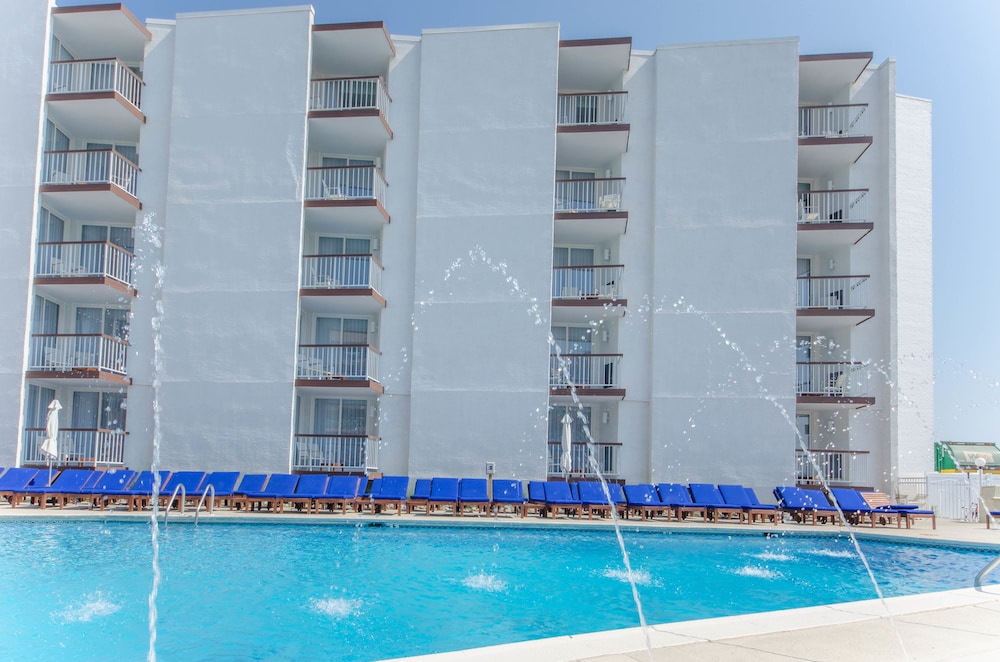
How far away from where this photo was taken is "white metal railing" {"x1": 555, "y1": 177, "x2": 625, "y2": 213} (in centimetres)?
2156

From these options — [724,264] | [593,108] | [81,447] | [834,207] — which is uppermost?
[593,108]

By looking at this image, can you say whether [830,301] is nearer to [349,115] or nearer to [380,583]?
[349,115]

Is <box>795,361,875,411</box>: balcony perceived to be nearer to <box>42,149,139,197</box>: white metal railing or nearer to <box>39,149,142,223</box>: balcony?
<box>39,149,142,223</box>: balcony

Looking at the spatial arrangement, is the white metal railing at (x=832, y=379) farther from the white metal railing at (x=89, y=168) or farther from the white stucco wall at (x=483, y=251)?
the white metal railing at (x=89, y=168)

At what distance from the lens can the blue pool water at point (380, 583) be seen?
24.0 feet

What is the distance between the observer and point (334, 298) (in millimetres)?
20656

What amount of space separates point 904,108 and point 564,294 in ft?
36.4

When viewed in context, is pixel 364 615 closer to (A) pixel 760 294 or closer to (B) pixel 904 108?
(A) pixel 760 294

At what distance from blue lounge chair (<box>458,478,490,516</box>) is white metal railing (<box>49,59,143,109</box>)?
42.2ft

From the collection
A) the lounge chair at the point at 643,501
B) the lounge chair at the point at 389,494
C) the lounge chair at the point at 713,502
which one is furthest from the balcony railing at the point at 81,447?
the lounge chair at the point at 713,502

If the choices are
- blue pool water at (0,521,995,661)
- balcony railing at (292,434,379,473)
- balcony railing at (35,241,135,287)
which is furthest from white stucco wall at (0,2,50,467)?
balcony railing at (292,434,379,473)

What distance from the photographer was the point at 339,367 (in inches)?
826

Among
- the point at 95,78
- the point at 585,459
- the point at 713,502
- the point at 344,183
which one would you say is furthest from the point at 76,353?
the point at 713,502

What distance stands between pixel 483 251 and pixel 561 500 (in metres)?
6.64
